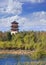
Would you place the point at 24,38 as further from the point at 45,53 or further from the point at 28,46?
the point at 45,53

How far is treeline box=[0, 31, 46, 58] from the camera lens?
741cm

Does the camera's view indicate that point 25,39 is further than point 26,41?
No

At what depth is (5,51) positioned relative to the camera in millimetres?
8094

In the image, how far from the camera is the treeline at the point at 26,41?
741cm

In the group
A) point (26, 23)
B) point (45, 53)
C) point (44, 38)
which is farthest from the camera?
point (44, 38)

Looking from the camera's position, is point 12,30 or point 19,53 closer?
point 12,30

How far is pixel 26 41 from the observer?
313 inches

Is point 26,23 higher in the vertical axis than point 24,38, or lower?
higher

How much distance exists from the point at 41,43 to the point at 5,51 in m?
1.09

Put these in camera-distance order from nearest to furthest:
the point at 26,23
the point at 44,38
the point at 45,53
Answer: the point at 26,23 < the point at 45,53 < the point at 44,38

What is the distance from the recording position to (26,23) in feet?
20.3

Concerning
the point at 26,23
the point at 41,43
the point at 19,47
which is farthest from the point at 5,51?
the point at 26,23

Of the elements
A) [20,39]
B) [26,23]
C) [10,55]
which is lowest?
[10,55]

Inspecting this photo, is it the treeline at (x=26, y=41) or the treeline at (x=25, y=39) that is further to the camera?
the treeline at (x=25, y=39)
